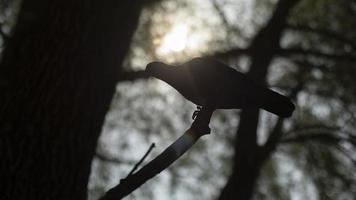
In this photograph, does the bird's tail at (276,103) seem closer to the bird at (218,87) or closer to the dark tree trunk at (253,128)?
the bird at (218,87)

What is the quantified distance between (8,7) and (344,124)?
3546mm

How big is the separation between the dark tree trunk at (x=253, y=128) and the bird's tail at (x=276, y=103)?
3770 mm

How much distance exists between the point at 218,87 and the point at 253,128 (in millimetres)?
3974

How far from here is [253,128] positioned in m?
5.34

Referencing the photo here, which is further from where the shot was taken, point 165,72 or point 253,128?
point 253,128

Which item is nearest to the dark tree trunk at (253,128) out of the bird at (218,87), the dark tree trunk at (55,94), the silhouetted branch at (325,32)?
the silhouetted branch at (325,32)

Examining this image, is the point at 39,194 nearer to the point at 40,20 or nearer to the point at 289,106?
the point at 40,20

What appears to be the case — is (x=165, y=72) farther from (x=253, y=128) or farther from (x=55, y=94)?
(x=253, y=128)

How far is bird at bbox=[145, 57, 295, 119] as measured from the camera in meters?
1.37

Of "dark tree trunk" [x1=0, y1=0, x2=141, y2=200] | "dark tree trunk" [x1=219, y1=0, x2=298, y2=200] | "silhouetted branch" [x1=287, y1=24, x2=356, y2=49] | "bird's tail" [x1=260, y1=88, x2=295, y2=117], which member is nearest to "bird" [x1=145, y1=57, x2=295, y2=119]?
"bird's tail" [x1=260, y1=88, x2=295, y2=117]

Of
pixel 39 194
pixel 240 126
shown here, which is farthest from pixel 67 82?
pixel 240 126

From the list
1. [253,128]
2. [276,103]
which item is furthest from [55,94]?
[253,128]

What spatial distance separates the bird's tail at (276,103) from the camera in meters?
1.35

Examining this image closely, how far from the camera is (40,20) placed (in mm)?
2584
